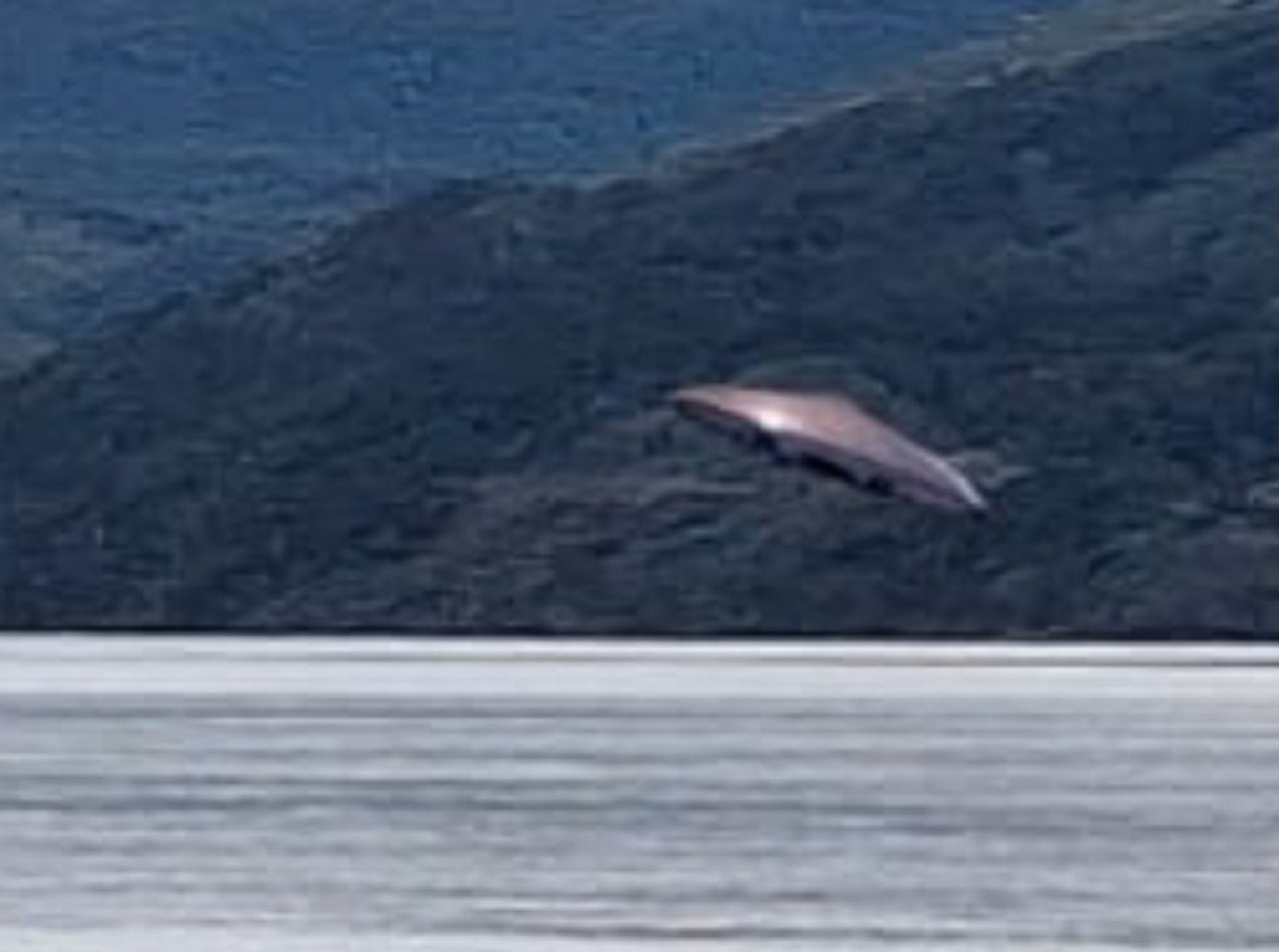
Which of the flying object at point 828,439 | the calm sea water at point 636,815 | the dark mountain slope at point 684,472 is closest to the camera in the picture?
the calm sea water at point 636,815

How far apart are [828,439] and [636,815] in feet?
88.5

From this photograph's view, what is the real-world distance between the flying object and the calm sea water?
10.4ft

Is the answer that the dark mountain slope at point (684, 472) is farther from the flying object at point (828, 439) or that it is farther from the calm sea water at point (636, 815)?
the calm sea water at point (636, 815)

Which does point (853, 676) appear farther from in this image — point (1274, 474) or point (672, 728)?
point (1274, 474)

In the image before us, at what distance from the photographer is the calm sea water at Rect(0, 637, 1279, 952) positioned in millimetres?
53281

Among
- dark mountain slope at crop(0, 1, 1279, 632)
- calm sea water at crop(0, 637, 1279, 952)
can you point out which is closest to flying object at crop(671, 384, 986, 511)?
calm sea water at crop(0, 637, 1279, 952)

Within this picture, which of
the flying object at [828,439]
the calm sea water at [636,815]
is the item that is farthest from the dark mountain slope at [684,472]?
the calm sea water at [636,815]

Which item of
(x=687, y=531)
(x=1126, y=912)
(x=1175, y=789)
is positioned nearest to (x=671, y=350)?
(x=687, y=531)

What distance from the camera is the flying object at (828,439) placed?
281ft

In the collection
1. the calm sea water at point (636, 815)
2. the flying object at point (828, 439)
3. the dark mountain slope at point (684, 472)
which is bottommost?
the calm sea water at point (636, 815)

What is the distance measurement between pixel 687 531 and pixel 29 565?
22142 millimetres

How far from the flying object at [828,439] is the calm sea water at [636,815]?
125 inches

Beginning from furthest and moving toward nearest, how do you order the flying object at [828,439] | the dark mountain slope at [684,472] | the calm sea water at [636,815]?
the dark mountain slope at [684,472] → the flying object at [828,439] → the calm sea water at [636,815]

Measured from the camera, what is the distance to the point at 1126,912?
54.4m
